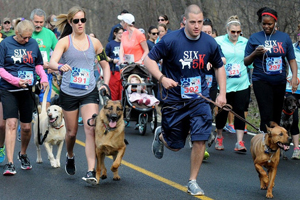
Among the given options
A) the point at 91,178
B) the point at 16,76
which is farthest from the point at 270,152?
the point at 16,76

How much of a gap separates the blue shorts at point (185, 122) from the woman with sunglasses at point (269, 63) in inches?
85.2

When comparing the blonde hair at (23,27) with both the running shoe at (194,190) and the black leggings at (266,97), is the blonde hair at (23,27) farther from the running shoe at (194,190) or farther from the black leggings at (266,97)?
the black leggings at (266,97)

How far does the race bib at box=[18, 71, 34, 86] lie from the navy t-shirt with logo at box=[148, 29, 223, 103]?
210 centimetres

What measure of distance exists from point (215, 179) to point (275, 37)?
245 centimetres

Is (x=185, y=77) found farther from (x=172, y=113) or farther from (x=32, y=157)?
(x=32, y=157)

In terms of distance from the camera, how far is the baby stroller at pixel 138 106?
512 inches

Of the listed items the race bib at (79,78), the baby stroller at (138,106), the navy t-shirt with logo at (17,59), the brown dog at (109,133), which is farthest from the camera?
the baby stroller at (138,106)

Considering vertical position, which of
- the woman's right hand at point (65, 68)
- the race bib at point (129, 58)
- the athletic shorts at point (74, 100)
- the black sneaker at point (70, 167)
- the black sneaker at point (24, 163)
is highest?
the woman's right hand at point (65, 68)

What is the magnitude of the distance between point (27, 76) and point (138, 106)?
4.54m

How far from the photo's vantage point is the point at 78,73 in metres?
7.96

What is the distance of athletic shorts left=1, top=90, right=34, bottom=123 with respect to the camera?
880 centimetres

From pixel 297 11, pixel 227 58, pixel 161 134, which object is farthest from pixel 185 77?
pixel 297 11

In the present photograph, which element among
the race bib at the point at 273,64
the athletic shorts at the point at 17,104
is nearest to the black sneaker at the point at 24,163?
the athletic shorts at the point at 17,104

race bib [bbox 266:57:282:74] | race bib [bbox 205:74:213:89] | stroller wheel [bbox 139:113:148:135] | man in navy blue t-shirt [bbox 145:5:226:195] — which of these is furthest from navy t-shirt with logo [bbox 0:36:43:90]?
stroller wheel [bbox 139:113:148:135]
